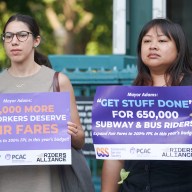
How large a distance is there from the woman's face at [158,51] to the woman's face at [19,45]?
2.42 feet

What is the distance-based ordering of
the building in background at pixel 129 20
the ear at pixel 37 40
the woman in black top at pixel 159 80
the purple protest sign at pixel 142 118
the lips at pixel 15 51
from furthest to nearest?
the building in background at pixel 129 20 → the ear at pixel 37 40 → the lips at pixel 15 51 → the purple protest sign at pixel 142 118 → the woman in black top at pixel 159 80

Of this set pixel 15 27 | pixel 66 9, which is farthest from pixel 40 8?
pixel 15 27

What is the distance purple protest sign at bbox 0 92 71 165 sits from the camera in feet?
15.2

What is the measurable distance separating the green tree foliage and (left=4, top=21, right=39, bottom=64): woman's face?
18.1 meters

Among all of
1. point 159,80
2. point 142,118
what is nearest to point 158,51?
point 159,80

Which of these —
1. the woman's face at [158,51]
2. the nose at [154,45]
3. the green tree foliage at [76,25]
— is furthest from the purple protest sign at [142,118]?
the green tree foliage at [76,25]

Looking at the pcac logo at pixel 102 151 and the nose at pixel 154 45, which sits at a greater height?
the nose at pixel 154 45

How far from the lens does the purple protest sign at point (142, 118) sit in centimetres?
445

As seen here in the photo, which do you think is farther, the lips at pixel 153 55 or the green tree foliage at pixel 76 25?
the green tree foliage at pixel 76 25

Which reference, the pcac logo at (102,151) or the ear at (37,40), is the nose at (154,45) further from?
the ear at (37,40)

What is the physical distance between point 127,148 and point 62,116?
17.9 inches

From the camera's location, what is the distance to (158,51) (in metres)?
4.47

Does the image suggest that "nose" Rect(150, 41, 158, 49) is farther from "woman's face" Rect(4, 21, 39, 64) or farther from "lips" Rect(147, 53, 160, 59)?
"woman's face" Rect(4, 21, 39, 64)

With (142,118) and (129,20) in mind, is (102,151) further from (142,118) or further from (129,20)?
(129,20)
